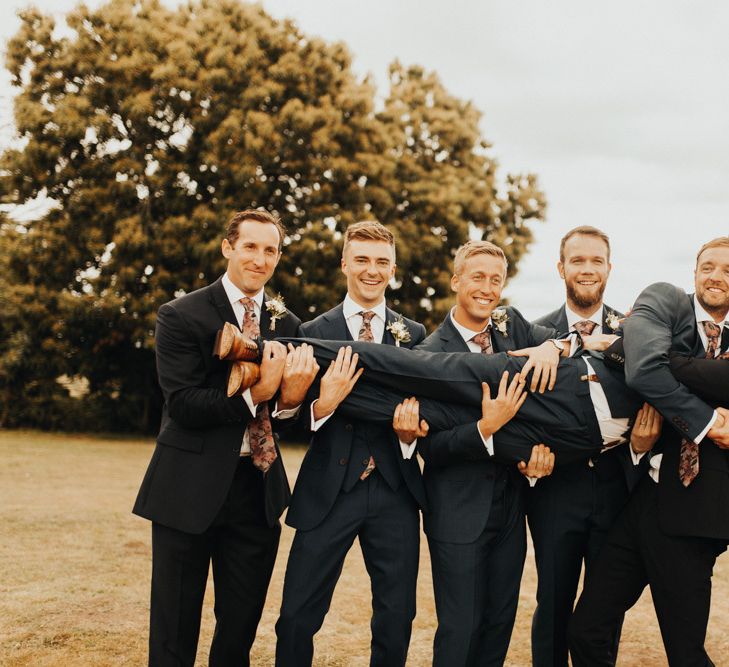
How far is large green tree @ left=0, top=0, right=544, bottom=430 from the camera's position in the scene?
17.9 metres

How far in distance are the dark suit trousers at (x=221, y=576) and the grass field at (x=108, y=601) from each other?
49.6 inches

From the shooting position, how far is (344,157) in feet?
61.1

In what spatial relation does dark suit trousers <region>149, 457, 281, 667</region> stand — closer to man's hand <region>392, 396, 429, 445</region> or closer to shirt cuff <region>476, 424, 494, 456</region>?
man's hand <region>392, 396, 429, 445</region>

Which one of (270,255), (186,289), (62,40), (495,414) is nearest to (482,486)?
(495,414)

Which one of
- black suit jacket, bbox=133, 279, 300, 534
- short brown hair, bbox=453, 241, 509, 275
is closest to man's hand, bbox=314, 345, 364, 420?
black suit jacket, bbox=133, 279, 300, 534

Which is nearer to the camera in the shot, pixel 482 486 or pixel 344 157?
pixel 482 486

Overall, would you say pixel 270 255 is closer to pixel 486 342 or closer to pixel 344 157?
pixel 486 342

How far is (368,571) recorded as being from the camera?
4.05 metres

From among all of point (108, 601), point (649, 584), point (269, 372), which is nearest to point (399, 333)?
point (269, 372)

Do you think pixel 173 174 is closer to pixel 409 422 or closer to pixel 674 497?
pixel 409 422

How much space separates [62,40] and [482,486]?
1935 centimetres

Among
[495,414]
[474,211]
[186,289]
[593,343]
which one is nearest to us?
[495,414]

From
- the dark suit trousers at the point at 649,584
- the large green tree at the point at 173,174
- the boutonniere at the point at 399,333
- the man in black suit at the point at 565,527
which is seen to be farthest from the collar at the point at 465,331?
the large green tree at the point at 173,174

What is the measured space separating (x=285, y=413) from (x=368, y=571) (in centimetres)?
99
